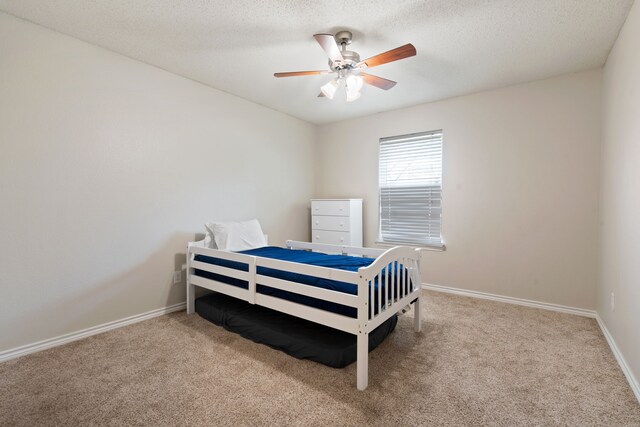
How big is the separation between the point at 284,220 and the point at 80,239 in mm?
2362

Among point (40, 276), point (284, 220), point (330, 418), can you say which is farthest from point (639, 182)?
point (40, 276)

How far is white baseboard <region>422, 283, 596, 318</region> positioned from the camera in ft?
9.34

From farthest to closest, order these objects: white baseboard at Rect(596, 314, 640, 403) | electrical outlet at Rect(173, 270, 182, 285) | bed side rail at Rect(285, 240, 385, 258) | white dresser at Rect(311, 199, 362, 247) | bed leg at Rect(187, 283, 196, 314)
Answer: white dresser at Rect(311, 199, 362, 247) → electrical outlet at Rect(173, 270, 182, 285) → bed leg at Rect(187, 283, 196, 314) → bed side rail at Rect(285, 240, 385, 258) → white baseboard at Rect(596, 314, 640, 403)

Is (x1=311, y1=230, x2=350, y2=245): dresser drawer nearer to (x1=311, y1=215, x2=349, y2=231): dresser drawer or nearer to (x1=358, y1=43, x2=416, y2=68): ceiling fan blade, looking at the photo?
(x1=311, y1=215, x2=349, y2=231): dresser drawer

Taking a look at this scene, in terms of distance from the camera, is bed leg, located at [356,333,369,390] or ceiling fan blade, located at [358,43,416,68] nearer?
bed leg, located at [356,333,369,390]

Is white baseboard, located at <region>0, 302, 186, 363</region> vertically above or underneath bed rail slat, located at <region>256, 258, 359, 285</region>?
underneath

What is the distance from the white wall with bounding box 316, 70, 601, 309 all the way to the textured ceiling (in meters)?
0.34

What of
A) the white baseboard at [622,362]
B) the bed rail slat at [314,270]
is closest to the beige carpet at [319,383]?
the white baseboard at [622,362]

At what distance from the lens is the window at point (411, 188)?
3689 mm

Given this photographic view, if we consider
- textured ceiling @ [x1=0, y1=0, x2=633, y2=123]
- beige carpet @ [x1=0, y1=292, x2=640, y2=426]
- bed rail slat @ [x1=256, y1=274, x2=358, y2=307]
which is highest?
textured ceiling @ [x1=0, y1=0, x2=633, y2=123]

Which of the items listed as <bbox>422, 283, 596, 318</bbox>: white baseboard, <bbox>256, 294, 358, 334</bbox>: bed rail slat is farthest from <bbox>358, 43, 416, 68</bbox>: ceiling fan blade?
<bbox>422, 283, 596, 318</bbox>: white baseboard

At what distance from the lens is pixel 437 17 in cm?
204

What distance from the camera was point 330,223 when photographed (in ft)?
13.6

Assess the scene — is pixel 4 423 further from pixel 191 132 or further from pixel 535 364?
pixel 535 364
